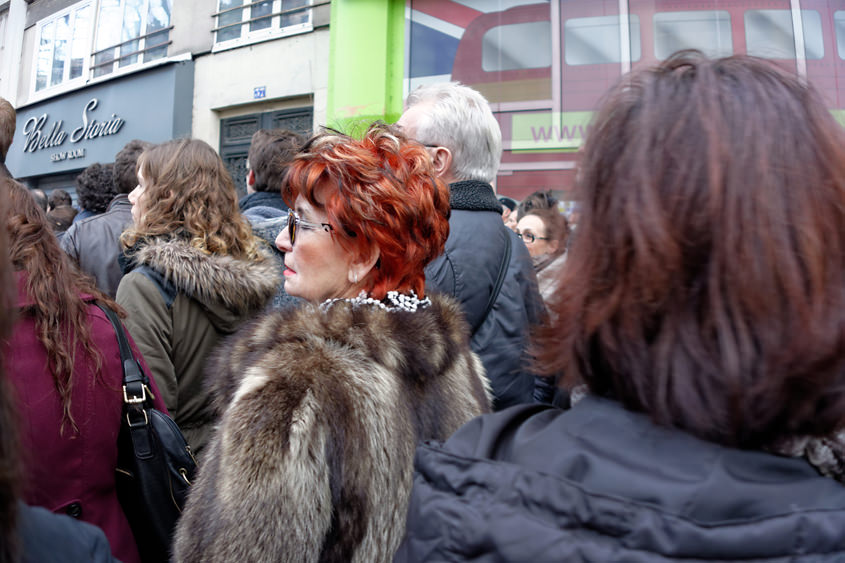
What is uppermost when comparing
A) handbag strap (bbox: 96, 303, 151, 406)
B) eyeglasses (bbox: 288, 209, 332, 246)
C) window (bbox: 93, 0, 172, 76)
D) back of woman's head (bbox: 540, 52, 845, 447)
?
window (bbox: 93, 0, 172, 76)

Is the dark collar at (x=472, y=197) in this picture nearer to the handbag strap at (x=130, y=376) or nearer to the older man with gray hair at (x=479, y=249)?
the older man with gray hair at (x=479, y=249)

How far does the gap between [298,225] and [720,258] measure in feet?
4.25

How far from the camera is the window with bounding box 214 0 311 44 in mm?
9148

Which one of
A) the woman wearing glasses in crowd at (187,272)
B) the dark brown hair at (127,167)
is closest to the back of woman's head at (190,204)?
the woman wearing glasses in crowd at (187,272)

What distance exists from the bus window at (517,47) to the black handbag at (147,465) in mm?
6954

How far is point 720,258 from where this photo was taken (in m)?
0.81

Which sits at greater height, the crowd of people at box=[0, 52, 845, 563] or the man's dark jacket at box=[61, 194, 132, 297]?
the man's dark jacket at box=[61, 194, 132, 297]

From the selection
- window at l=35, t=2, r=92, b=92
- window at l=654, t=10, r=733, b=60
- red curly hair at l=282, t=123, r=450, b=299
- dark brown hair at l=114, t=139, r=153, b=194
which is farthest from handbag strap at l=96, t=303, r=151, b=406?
window at l=35, t=2, r=92, b=92

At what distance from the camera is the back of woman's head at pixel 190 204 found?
8.41 feet

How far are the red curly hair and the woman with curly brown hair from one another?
0.68 meters

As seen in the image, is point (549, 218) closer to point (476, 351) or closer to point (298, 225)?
point (476, 351)

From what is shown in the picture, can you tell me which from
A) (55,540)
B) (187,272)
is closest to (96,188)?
(187,272)

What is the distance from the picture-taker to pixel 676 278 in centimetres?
84

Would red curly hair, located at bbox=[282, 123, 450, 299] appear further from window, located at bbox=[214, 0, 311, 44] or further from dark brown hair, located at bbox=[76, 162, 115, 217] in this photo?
window, located at bbox=[214, 0, 311, 44]
